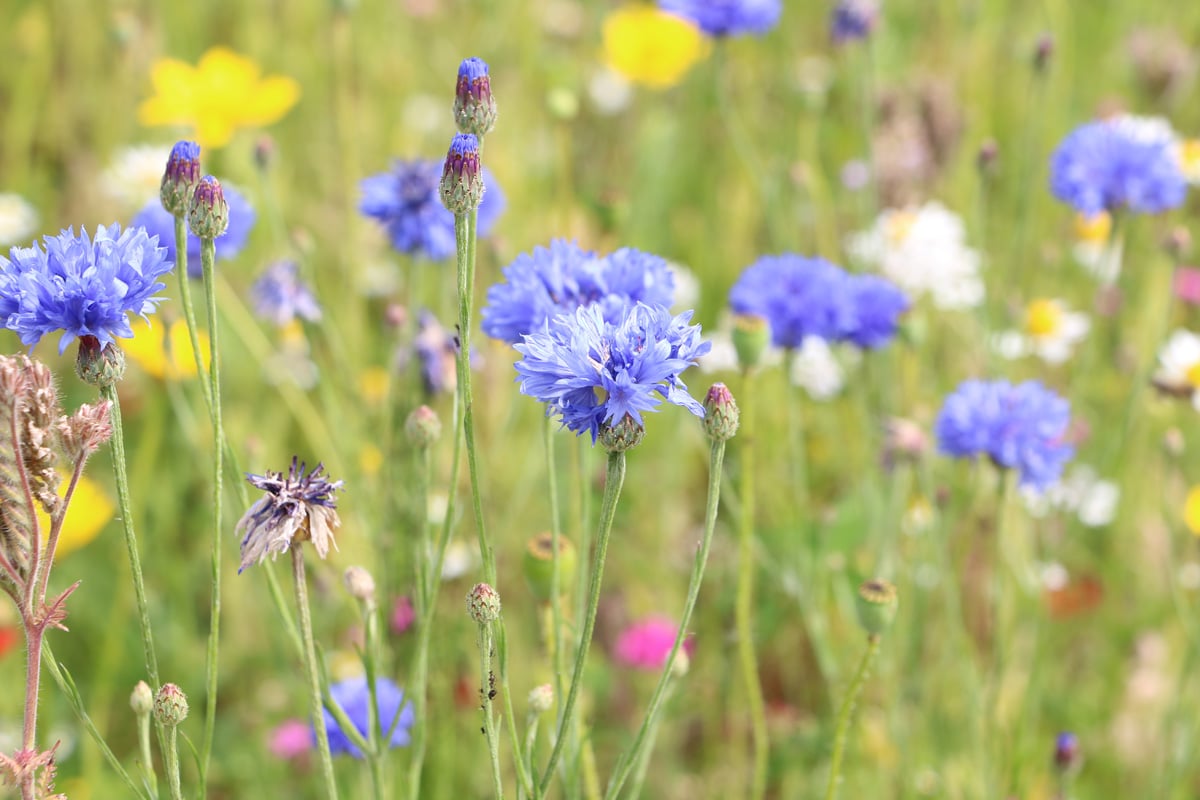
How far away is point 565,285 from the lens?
1142 millimetres

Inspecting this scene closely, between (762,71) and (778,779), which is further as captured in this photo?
(762,71)

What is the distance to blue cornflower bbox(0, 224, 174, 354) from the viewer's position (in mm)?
875

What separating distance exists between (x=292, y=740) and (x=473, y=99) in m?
1.09

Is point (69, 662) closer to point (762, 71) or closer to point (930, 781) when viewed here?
point (930, 781)

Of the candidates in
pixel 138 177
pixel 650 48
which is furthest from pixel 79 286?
pixel 650 48

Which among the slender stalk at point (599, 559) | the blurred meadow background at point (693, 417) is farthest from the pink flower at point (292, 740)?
the slender stalk at point (599, 559)

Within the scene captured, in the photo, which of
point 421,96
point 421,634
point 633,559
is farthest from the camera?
point 421,96

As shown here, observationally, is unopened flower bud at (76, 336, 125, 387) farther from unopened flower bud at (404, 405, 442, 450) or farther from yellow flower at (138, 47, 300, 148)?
yellow flower at (138, 47, 300, 148)

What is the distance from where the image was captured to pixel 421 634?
1.09m

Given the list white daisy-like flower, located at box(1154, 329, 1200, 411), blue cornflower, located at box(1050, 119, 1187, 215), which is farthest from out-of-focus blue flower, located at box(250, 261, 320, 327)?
white daisy-like flower, located at box(1154, 329, 1200, 411)

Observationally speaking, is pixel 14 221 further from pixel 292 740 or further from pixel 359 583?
pixel 359 583

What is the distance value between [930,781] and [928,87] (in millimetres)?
1443

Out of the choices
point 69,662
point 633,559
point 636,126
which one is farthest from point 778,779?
point 636,126

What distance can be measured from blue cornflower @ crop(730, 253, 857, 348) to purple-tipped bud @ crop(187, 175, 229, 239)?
0.76m
